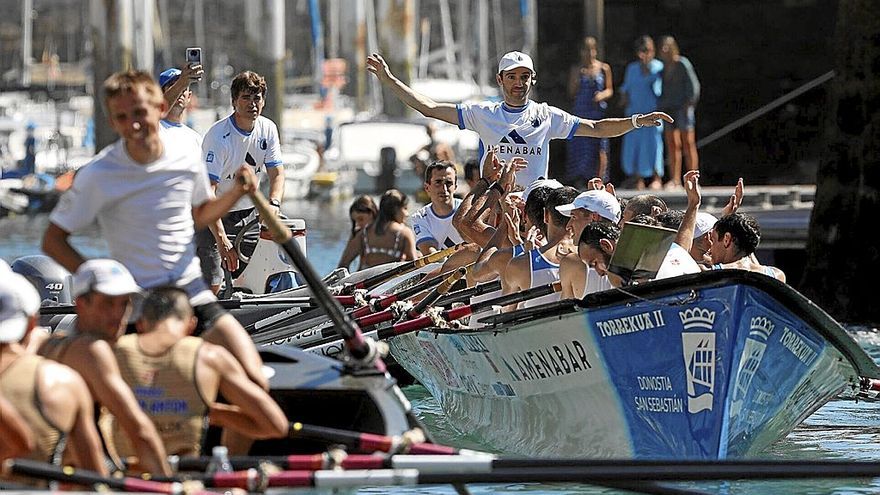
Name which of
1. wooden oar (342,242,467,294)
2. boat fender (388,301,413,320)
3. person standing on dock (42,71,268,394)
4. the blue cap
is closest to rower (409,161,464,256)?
wooden oar (342,242,467,294)

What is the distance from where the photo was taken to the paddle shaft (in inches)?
295

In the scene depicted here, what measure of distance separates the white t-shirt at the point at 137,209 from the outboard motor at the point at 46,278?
5479mm

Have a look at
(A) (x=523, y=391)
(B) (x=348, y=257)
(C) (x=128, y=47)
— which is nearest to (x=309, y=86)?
(C) (x=128, y=47)

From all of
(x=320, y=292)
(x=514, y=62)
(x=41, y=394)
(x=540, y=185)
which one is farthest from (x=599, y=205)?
(x=41, y=394)

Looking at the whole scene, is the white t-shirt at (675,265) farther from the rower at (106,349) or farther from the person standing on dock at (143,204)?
the rower at (106,349)

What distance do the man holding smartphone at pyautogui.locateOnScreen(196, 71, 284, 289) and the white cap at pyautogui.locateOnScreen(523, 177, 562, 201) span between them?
64.8 inches

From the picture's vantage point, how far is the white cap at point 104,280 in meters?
6.52

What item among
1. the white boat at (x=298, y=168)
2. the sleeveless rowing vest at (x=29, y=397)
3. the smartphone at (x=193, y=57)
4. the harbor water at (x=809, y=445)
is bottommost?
the white boat at (x=298, y=168)

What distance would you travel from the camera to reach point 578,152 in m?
20.8

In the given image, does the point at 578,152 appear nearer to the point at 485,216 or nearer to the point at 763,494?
the point at 485,216

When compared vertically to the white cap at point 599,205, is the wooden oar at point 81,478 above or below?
below

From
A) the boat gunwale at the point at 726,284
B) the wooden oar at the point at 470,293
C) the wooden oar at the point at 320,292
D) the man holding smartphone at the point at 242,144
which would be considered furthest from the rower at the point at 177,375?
the man holding smartphone at the point at 242,144

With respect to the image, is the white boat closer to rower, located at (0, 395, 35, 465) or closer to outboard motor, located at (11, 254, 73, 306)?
outboard motor, located at (11, 254, 73, 306)

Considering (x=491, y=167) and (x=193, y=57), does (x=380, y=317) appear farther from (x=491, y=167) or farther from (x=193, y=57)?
(x=193, y=57)
